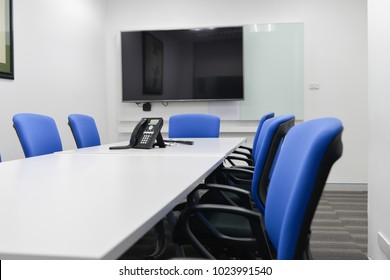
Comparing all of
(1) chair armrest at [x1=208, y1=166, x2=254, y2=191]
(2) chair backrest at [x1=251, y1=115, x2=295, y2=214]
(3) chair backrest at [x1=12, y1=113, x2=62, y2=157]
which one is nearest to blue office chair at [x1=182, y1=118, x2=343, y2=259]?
(2) chair backrest at [x1=251, y1=115, x2=295, y2=214]

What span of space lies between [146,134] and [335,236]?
1.64 metres

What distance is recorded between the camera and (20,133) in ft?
7.19

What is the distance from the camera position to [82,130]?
2.97 m

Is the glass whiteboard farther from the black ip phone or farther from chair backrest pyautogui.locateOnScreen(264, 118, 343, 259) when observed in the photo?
chair backrest pyautogui.locateOnScreen(264, 118, 343, 259)

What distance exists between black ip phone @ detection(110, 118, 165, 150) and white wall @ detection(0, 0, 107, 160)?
4.79ft

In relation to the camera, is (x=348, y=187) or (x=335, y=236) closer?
(x=335, y=236)

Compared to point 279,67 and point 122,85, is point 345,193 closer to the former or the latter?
point 279,67

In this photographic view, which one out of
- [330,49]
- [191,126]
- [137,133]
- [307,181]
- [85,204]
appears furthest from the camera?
[330,49]

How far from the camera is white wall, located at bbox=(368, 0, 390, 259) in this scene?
1829 mm

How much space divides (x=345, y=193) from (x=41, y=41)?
3852 mm

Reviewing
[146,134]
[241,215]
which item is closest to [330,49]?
[146,134]

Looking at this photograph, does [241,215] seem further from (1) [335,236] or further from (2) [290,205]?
(1) [335,236]
